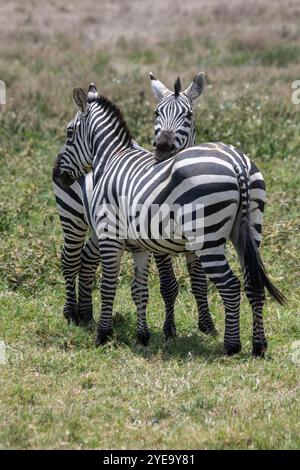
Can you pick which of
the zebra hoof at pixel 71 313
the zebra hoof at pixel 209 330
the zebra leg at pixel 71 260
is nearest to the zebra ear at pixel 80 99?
the zebra leg at pixel 71 260

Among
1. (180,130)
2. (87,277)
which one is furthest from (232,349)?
(180,130)

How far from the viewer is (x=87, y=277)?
30.2ft

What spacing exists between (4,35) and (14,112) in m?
8.35

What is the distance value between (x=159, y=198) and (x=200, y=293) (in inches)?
56.4

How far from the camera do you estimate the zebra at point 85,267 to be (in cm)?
879

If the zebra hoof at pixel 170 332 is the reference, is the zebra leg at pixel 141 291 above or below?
above

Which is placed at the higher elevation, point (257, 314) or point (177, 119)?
point (177, 119)

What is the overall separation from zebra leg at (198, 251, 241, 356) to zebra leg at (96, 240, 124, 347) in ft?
3.48

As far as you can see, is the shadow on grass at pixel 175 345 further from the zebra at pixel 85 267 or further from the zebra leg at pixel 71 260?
the zebra leg at pixel 71 260

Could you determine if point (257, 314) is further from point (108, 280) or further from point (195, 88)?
point (195, 88)

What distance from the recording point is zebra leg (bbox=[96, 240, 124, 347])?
8.36 m

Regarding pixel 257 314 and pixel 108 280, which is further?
pixel 108 280

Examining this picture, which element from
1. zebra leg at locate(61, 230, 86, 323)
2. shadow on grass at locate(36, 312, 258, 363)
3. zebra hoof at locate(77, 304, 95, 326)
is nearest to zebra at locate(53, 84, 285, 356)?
shadow on grass at locate(36, 312, 258, 363)

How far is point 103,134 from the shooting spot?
884 cm
